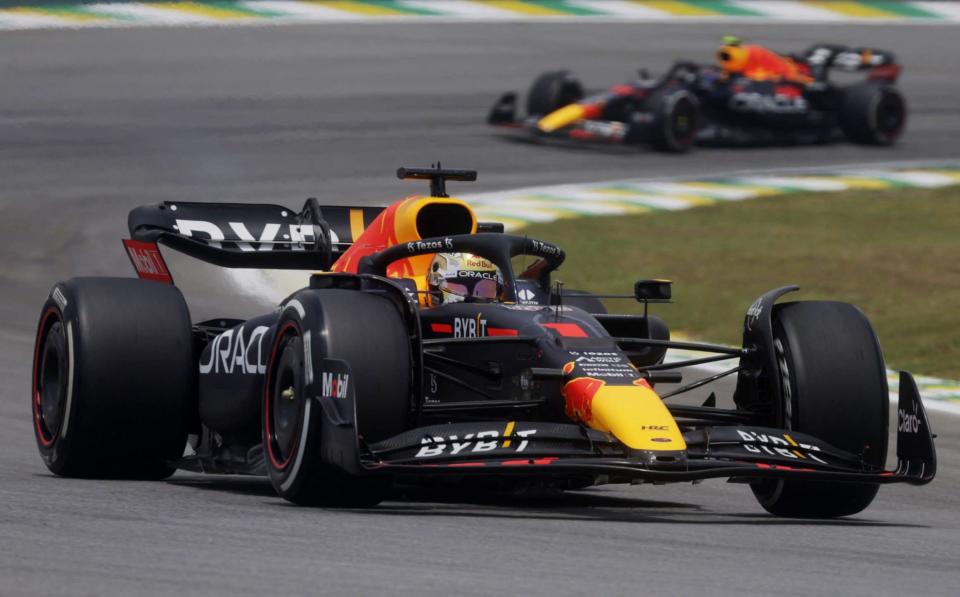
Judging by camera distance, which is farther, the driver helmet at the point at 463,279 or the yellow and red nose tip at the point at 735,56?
the yellow and red nose tip at the point at 735,56

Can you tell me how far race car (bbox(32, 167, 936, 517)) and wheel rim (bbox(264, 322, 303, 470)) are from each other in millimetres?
10

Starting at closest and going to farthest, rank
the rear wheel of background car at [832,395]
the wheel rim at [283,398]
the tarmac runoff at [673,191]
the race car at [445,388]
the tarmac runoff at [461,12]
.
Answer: the race car at [445,388] < the wheel rim at [283,398] < the rear wheel of background car at [832,395] < the tarmac runoff at [673,191] < the tarmac runoff at [461,12]

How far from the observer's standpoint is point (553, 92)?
2772 cm

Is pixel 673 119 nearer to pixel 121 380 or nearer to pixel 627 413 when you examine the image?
pixel 121 380

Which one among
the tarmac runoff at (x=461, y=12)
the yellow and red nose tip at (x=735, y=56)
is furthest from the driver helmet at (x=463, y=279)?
the tarmac runoff at (x=461, y=12)

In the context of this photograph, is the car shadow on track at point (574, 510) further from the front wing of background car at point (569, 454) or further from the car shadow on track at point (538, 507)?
the front wing of background car at point (569, 454)

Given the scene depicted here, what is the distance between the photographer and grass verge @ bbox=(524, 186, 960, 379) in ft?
54.9

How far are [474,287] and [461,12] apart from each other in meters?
28.3

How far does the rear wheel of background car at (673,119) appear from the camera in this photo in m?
26.9

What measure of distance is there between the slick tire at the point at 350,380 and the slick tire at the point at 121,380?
50.4 inches

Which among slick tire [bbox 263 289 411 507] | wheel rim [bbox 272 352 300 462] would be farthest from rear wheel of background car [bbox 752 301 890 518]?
wheel rim [bbox 272 352 300 462]

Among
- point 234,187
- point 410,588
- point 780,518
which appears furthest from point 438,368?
point 234,187

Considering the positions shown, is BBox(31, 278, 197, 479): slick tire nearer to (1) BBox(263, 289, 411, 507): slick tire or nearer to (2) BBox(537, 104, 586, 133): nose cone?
(1) BBox(263, 289, 411, 507): slick tire

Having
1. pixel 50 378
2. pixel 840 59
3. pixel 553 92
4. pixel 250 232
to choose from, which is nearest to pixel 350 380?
pixel 50 378
